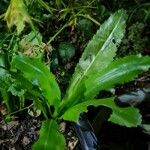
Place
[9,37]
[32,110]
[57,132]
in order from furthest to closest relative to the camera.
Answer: [9,37]
[32,110]
[57,132]

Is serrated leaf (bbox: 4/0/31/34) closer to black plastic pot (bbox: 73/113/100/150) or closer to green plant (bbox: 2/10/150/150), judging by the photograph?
green plant (bbox: 2/10/150/150)

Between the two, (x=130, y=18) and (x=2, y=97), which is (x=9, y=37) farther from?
(x=130, y=18)

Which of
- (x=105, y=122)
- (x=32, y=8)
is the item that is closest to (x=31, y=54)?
(x=32, y=8)

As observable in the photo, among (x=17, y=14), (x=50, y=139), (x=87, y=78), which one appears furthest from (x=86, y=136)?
(x=17, y=14)

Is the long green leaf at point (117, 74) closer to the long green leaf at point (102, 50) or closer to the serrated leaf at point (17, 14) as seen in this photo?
the long green leaf at point (102, 50)

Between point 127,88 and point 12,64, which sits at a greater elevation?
point 12,64

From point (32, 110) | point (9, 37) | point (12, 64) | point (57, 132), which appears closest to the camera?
point (57, 132)
